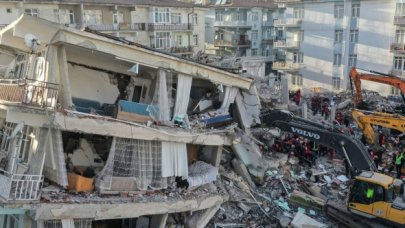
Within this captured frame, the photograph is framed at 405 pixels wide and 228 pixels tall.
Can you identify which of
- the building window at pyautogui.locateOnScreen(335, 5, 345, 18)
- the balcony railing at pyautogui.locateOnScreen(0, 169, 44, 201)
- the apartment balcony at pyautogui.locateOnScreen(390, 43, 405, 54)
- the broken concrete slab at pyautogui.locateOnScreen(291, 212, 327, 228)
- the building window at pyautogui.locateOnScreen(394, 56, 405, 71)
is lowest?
the broken concrete slab at pyautogui.locateOnScreen(291, 212, 327, 228)

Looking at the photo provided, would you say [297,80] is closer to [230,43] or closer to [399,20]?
[230,43]

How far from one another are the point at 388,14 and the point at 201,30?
21441mm

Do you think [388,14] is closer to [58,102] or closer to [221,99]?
[221,99]

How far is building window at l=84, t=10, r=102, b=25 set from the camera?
136 feet

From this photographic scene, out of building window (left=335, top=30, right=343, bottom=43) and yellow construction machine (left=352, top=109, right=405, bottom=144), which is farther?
building window (left=335, top=30, right=343, bottom=43)

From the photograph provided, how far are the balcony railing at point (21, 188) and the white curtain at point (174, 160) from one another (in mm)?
4368

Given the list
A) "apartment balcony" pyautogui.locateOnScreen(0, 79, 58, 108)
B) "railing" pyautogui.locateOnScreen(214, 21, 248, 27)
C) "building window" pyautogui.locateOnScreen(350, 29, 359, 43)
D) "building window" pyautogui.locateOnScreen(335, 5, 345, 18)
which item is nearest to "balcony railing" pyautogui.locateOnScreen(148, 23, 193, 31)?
"railing" pyautogui.locateOnScreen(214, 21, 248, 27)

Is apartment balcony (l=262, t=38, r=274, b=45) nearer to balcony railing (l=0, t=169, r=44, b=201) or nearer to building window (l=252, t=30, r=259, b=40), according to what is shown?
building window (l=252, t=30, r=259, b=40)

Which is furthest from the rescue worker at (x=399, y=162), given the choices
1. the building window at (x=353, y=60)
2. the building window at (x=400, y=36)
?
the building window at (x=353, y=60)

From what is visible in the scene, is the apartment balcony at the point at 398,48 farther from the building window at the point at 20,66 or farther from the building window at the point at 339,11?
the building window at the point at 20,66

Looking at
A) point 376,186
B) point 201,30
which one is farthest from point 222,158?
point 201,30

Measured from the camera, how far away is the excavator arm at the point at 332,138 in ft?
58.4

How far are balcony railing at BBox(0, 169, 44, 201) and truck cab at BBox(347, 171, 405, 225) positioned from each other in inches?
A: 419

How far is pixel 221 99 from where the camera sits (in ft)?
65.8
